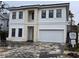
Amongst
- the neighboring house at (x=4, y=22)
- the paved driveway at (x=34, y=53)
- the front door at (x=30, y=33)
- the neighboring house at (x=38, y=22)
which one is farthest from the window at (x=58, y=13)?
Answer: the neighboring house at (x=4, y=22)

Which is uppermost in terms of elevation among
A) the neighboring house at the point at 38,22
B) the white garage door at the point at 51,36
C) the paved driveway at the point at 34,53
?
the neighboring house at the point at 38,22

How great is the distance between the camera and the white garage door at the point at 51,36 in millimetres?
15314

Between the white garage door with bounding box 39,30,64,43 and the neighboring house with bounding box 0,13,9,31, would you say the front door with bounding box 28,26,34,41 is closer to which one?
the white garage door with bounding box 39,30,64,43

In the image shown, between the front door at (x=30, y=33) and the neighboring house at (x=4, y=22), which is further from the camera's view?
the front door at (x=30, y=33)

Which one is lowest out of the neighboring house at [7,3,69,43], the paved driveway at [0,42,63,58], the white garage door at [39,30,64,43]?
the paved driveway at [0,42,63,58]

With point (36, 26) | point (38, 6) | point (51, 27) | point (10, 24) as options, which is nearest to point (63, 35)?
point (51, 27)

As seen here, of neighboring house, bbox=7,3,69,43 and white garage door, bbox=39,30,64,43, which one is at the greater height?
neighboring house, bbox=7,3,69,43

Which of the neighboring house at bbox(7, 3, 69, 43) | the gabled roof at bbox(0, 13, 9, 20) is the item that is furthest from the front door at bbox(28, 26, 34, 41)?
the gabled roof at bbox(0, 13, 9, 20)

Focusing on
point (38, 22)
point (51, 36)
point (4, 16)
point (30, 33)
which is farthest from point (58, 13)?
point (4, 16)

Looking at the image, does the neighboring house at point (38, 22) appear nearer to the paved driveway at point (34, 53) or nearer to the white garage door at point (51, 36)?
the white garage door at point (51, 36)

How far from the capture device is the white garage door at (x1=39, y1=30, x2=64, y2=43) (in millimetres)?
15314

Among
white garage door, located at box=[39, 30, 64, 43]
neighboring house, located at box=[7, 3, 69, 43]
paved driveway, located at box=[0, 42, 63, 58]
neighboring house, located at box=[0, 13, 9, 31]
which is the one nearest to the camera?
paved driveway, located at box=[0, 42, 63, 58]

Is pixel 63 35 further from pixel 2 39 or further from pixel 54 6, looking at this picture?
pixel 2 39

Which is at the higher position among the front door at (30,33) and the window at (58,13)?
the window at (58,13)
